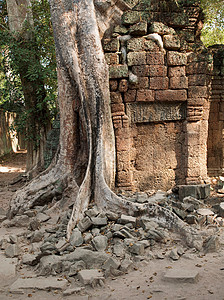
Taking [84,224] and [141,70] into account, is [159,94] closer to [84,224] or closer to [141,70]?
[141,70]

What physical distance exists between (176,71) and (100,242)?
3197 mm

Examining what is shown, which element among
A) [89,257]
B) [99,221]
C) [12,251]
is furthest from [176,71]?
[12,251]

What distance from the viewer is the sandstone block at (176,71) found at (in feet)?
16.3

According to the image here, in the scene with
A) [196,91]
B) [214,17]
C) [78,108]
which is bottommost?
[78,108]

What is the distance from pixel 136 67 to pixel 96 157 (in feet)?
5.54

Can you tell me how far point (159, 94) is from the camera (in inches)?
196

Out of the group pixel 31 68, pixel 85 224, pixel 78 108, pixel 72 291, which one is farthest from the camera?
pixel 31 68

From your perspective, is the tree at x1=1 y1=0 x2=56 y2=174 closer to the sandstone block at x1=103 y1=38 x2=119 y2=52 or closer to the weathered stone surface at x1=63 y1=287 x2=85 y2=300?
the sandstone block at x1=103 y1=38 x2=119 y2=52

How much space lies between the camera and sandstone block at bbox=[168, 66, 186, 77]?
498 cm

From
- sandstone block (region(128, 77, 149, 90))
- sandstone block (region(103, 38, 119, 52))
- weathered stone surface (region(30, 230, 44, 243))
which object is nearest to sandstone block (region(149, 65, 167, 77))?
sandstone block (region(128, 77, 149, 90))

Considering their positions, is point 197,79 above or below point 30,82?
below

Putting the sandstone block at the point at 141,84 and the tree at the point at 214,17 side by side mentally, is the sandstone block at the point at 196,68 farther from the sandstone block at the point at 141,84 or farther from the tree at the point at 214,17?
the tree at the point at 214,17

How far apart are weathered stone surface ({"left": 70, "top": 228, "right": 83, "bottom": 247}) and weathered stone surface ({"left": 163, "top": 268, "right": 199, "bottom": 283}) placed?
113cm

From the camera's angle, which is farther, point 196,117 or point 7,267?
point 196,117
